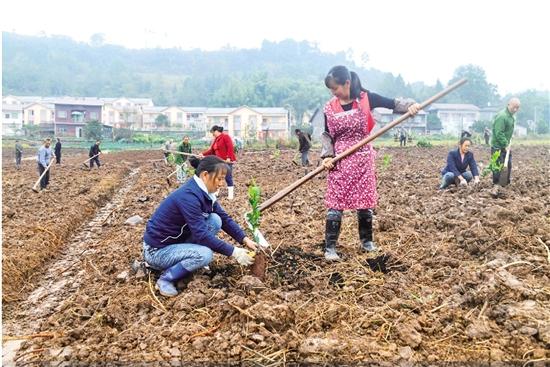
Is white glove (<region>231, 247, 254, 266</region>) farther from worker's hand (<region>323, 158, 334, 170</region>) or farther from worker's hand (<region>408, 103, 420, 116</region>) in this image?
worker's hand (<region>408, 103, 420, 116</region>)

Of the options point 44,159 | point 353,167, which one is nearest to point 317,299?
point 353,167

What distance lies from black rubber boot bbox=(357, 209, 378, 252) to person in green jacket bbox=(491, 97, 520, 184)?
4576 mm

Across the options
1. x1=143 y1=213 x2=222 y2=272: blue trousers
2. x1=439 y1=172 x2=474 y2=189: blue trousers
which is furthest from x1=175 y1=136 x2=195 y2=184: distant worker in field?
x1=143 y1=213 x2=222 y2=272: blue trousers

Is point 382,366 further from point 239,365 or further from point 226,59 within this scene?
point 226,59

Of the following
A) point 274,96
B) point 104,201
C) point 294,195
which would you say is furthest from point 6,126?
point 294,195

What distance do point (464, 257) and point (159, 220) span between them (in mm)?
2656

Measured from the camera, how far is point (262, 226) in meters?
6.59

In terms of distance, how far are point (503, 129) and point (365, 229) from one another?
15.5 feet

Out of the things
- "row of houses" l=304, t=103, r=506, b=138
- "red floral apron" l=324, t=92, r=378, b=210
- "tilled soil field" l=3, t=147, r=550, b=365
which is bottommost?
"tilled soil field" l=3, t=147, r=550, b=365

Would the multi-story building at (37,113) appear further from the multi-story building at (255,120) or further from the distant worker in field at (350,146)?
the distant worker in field at (350,146)

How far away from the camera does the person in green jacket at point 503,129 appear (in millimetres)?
Answer: 8289

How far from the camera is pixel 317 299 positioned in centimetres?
375

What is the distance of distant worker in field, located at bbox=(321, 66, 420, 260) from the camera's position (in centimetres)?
464

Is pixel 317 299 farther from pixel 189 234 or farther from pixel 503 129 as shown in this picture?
pixel 503 129
